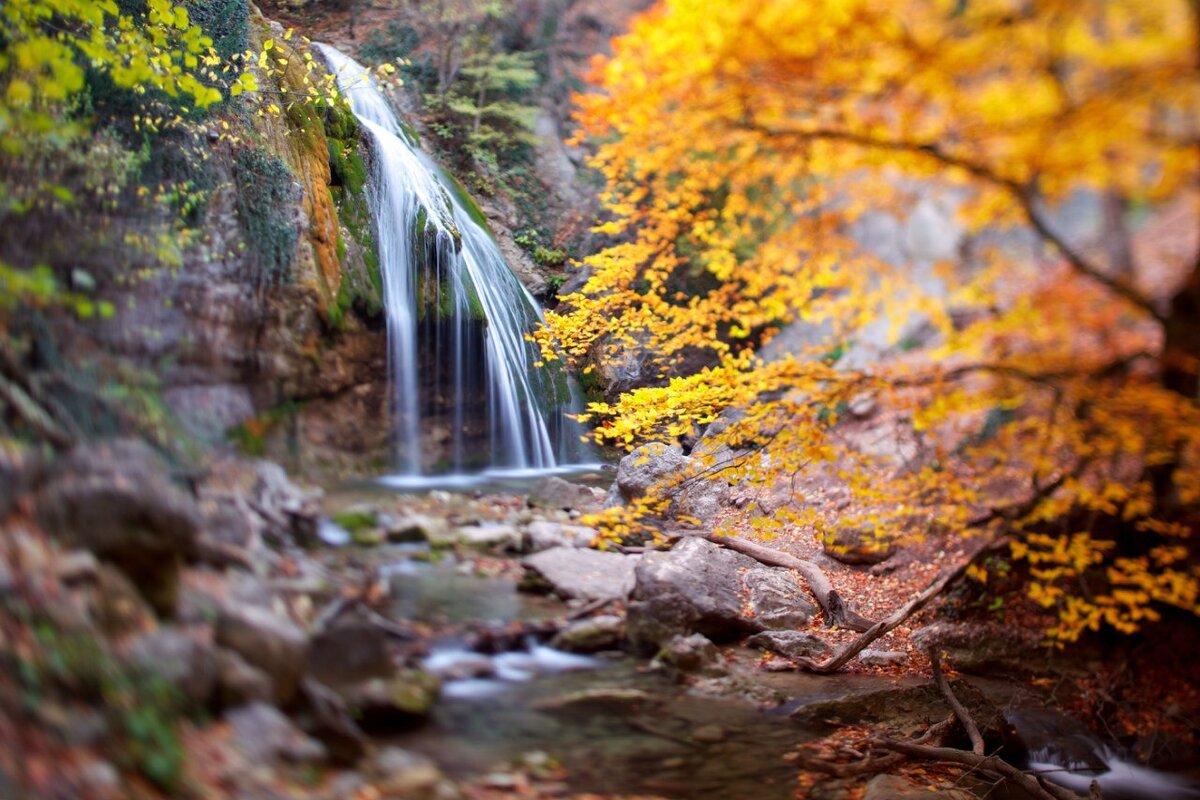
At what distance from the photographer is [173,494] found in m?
3.12

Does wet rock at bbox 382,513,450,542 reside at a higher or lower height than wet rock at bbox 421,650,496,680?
higher

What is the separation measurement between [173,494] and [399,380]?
53.9 inches

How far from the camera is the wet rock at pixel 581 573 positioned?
3.92 metres

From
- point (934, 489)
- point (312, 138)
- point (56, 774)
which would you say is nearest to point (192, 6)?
point (312, 138)

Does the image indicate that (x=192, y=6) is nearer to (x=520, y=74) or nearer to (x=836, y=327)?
(x=520, y=74)

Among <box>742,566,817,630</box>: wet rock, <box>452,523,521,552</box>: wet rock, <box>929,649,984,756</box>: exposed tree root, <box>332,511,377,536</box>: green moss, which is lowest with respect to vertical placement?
<box>929,649,984,756</box>: exposed tree root

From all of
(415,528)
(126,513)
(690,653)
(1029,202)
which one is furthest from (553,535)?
(1029,202)

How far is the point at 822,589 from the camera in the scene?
6.00 metres

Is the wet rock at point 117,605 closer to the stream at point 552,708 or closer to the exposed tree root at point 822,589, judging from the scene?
the stream at point 552,708

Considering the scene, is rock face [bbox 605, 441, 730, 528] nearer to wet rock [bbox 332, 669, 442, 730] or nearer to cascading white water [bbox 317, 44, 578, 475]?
cascading white water [bbox 317, 44, 578, 475]

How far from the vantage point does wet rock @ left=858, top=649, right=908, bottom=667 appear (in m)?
5.91

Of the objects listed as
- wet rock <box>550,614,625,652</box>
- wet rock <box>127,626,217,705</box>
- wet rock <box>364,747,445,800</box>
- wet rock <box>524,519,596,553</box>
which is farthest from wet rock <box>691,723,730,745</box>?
wet rock <box>127,626,217,705</box>

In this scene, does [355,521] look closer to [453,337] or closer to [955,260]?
[453,337]

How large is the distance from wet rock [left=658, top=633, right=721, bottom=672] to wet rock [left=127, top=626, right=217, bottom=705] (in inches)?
94.3
